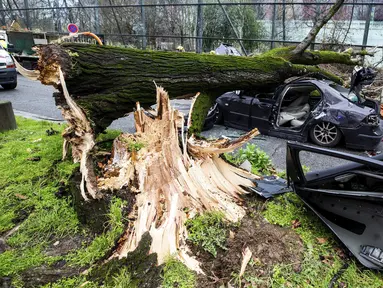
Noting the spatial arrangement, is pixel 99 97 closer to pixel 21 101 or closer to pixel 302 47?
pixel 302 47

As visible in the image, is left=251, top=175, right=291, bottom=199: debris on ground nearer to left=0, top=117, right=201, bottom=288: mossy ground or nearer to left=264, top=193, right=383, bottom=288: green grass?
left=264, top=193, right=383, bottom=288: green grass

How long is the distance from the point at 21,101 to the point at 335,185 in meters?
9.61

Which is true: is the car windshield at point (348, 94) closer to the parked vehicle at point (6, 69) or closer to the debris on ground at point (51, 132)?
the debris on ground at point (51, 132)

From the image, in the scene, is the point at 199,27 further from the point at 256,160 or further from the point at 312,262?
the point at 312,262

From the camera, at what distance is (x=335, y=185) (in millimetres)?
2781

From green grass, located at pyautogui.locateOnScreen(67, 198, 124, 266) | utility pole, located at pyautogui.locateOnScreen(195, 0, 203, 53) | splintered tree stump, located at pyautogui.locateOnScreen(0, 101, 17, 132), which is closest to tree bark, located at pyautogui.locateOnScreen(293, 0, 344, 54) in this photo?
green grass, located at pyautogui.locateOnScreen(67, 198, 124, 266)

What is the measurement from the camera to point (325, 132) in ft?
18.7

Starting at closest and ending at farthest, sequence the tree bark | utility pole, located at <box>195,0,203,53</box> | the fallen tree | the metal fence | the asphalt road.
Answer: the fallen tree, the asphalt road, the tree bark, the metal fence, utility pole, located at <box>195,0,203,53</box>

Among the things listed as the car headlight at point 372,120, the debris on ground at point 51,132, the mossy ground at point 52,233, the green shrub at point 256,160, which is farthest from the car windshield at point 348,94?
the debris on ground at point 51,132

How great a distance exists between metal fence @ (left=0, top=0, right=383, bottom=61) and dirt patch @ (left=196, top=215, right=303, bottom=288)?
1082 cm

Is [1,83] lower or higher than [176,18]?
lower

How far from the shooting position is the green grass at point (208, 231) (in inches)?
104

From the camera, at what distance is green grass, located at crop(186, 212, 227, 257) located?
2.65m

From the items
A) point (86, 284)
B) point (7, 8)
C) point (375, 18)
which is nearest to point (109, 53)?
point (86, 284)
